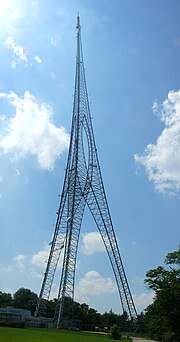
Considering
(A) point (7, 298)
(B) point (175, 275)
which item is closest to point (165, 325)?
(B) point (175, 275)

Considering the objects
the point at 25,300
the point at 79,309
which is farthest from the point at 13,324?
the point at 25,300

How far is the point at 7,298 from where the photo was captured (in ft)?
449

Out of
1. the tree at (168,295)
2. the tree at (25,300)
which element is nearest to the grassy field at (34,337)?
the tree at (168,295)

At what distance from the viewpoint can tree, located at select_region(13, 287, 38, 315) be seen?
123688mm

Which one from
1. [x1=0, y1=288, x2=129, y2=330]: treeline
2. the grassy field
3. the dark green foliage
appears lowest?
the grassy field

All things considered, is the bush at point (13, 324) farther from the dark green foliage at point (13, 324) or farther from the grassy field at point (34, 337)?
the grassy field at point (34, 337)

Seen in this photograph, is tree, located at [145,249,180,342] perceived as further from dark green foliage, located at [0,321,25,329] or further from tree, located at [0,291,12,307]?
tree, located at [0,291,12,307]

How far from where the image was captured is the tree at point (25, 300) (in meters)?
124

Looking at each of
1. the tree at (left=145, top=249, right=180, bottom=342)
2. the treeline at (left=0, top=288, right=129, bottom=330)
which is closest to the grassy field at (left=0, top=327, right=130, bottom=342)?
the tree at (left=145, top=249, right=180, bottom=342)

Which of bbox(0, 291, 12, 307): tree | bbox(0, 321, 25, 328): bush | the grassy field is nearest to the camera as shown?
the grassy field

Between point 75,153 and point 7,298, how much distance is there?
292ft

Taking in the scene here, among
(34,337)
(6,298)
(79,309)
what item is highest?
(6,298)

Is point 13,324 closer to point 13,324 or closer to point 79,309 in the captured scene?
point 13,324

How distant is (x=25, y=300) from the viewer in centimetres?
13000
